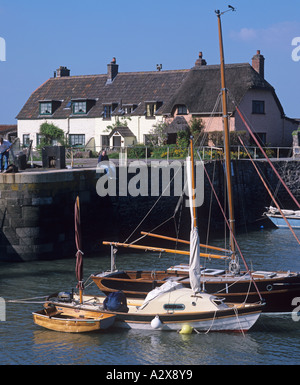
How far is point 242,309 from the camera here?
20.5 metres

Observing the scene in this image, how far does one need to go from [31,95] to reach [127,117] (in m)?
13.0

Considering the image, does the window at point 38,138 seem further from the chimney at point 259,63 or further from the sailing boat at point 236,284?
the sailing boat at point 236,284

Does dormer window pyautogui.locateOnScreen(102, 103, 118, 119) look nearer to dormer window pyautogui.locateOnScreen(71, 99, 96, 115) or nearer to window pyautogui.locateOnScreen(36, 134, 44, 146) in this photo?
dormer window pyautogui.locateOnScreen(71, 99, 96, 115)

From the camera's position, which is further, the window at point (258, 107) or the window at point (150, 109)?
the window at point (150, 109)

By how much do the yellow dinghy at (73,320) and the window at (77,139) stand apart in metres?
43.2

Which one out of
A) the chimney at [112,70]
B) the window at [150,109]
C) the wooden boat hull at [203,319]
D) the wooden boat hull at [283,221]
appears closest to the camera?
the wooden boat hull at [203,319]

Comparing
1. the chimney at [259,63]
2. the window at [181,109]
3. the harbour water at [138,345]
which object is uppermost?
the chimney at [259,63]

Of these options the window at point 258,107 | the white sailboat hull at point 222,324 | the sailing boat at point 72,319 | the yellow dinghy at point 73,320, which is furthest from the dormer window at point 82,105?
the white sailboat hull at point 222,324

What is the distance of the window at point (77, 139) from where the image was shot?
209ft

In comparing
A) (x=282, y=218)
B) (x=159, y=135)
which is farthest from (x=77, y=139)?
(x=282, y=218)

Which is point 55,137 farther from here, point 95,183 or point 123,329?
point 123,329

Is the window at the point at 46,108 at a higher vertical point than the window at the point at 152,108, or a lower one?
higher
